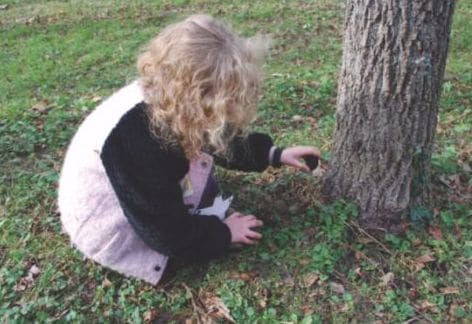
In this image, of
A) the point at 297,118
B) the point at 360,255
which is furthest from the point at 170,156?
Result: the point at 297,118

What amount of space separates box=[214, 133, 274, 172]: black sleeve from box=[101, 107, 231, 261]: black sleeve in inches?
18.8

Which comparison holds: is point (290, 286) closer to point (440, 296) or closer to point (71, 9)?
point (440, 296)

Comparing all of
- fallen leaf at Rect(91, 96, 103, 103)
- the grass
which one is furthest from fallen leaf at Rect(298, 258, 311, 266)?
fallen leaf at Rect(91, 96, 103, 103)

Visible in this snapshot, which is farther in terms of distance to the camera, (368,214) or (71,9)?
(71,9)

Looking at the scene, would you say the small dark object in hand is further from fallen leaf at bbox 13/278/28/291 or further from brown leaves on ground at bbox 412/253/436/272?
fallen leaf at bbox 13/278/28/291

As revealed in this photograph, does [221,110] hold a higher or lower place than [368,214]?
higher

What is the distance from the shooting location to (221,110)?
7.57ft

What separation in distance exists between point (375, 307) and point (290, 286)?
1.25 feet

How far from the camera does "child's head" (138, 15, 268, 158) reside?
2.26m

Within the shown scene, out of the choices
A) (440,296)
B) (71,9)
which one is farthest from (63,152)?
(71,9)

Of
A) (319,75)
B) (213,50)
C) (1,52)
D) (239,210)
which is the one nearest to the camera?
(213,50)

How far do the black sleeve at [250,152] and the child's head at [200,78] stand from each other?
0.63 meters

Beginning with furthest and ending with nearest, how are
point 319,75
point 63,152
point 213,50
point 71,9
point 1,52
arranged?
point 71,9, point 1,52, point 319,75, point 63,152, point 213,50

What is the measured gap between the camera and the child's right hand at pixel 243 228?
281 centimetres
